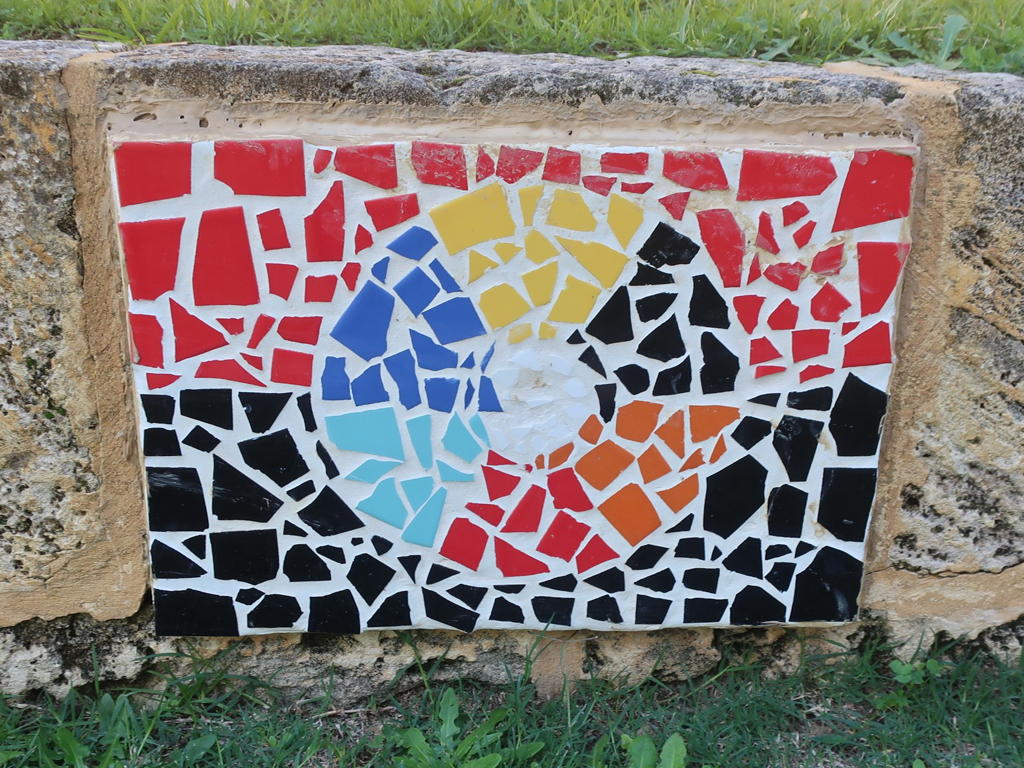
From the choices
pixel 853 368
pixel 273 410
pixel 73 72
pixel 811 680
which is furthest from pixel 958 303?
pixel 73 72

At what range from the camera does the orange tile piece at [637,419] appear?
50.4 inches

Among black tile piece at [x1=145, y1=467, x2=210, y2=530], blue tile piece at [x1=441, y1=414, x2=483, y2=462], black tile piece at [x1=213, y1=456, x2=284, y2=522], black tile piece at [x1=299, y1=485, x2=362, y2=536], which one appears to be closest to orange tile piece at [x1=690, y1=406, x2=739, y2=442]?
blue tile piece at [x1=441, y1=414, x2=483, y2=462]

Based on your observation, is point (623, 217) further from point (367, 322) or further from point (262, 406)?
point (262, 406)

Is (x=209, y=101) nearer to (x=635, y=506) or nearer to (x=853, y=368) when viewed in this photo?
(x=635, y=506)

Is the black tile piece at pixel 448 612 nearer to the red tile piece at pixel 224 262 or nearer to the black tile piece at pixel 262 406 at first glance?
the black tile piece at pixel 262 406

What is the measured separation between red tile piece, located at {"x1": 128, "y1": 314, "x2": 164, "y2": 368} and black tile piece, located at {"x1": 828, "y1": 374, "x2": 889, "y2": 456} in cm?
98

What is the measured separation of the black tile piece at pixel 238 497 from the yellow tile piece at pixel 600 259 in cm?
58

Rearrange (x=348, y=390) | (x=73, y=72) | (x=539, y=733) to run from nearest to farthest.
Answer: (x=73, y=72)
(x=348, y=390)
(x=539, y=733)

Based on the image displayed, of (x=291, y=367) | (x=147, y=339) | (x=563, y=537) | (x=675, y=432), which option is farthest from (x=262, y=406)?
(x=675, y=432)

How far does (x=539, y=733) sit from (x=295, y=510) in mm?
532

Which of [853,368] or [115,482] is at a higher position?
[853,368]

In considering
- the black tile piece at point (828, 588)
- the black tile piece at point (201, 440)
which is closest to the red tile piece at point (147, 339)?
the black tile piece at point (201, 440)

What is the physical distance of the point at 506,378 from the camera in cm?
126

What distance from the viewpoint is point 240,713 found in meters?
1.39
